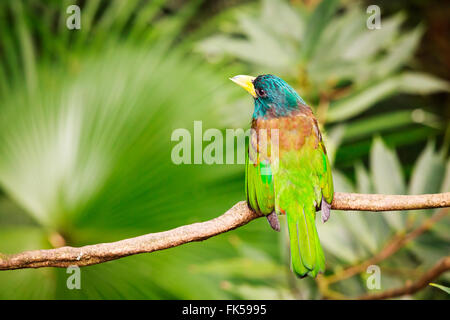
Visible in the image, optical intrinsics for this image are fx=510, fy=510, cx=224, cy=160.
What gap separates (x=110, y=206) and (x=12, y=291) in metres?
0.45

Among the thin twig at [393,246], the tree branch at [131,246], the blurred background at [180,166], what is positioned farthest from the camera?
the blurred background at [180,166]

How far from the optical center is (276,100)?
1.19 metres

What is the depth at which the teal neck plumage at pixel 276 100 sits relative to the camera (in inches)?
46.8

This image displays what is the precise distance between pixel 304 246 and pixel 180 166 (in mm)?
903

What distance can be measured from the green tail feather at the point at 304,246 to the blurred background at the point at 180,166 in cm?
42

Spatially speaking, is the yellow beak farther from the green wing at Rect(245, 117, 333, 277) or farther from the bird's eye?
the green wing at Rect(245, 117, 333, 277)

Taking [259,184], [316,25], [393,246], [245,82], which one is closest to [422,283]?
[393,246]

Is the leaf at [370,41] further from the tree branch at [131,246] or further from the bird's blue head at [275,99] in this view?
the tree branch at [131,246]

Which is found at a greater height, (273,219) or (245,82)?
(245,82)

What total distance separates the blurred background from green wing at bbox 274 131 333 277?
1.38 feet
